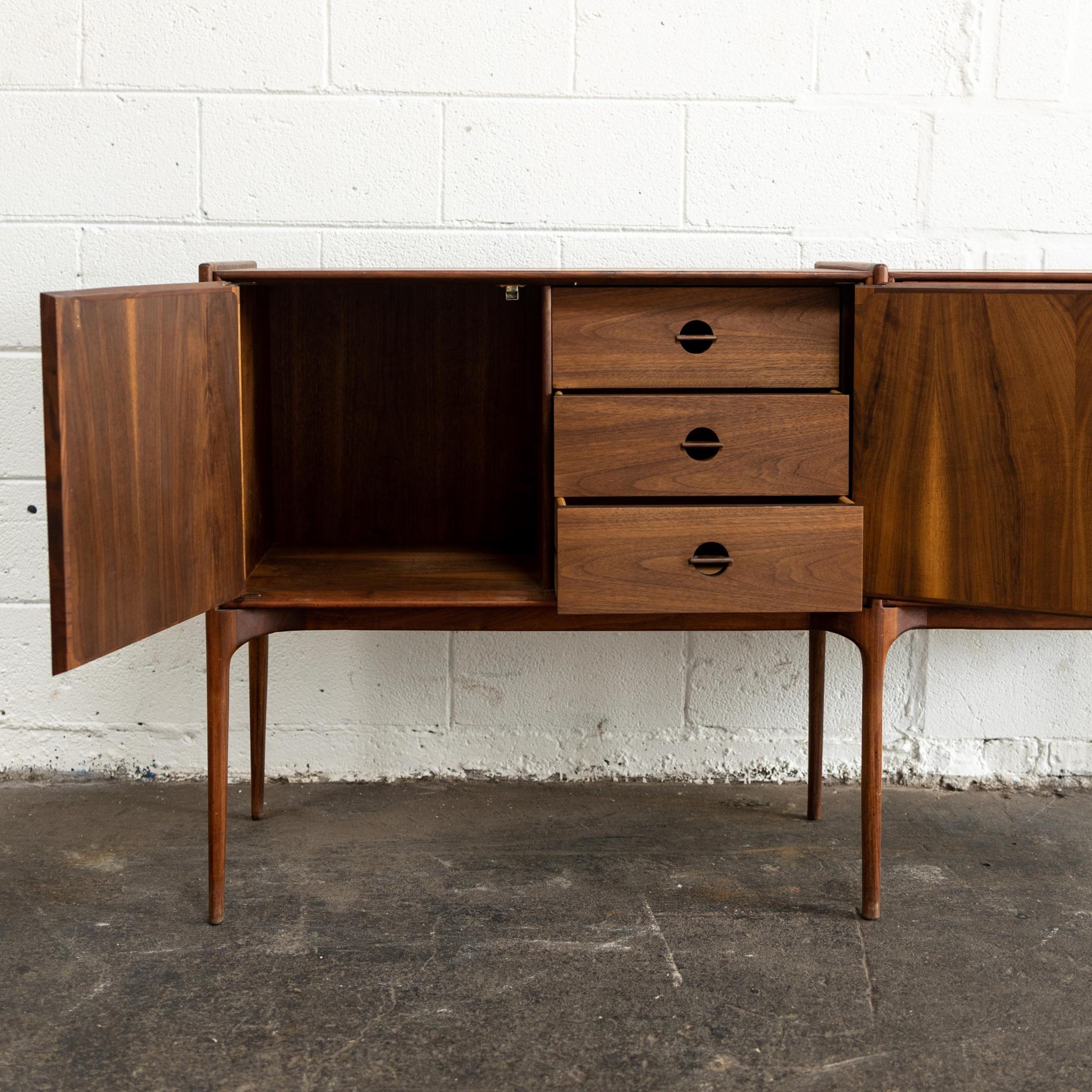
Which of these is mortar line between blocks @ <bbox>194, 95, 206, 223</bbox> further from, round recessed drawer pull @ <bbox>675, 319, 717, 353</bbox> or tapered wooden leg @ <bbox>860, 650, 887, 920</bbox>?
tapered wooden leg @ <bbox>860, 650, 887, 920</bbox>

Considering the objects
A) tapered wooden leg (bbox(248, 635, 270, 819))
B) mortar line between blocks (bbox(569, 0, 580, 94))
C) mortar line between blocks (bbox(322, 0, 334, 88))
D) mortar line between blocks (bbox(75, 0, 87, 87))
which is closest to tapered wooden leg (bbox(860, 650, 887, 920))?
tapered wooden leg (bbox(248, 635, 270, 819))

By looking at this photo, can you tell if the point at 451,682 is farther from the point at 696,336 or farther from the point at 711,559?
the point at 696,336

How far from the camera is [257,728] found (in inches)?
84.6

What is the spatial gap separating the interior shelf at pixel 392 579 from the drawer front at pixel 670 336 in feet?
1.04

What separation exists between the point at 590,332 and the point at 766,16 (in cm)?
91

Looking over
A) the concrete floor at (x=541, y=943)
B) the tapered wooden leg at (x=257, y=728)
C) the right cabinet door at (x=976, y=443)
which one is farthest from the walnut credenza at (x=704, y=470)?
the tapered wooden leg at (x=257, y=728)

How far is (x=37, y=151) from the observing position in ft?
7.13

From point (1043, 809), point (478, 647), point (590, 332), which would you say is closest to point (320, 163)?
point (590, 332)

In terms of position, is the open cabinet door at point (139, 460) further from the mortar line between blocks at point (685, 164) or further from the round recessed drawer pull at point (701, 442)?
the mortar line between blocks at point (685, 164)

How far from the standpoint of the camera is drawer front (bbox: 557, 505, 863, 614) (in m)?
1.61

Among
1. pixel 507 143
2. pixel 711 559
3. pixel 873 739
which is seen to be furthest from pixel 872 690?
pixel 507 143

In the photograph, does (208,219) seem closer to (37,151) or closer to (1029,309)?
(37,151)

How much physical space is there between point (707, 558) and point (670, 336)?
0.32m

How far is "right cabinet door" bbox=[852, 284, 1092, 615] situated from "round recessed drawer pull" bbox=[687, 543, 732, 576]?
209 mm
